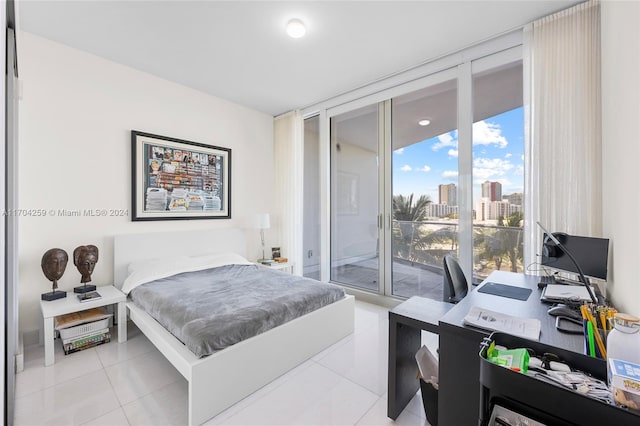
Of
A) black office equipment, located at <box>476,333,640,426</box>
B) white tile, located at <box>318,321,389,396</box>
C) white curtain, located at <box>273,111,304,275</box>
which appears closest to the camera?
black office equipment, located at <box>476,333,640,426</box>

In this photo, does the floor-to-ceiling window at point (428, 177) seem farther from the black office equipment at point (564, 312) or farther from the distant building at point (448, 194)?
the black office equipment at point (564, 312)

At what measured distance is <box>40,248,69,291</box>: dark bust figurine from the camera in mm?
2424

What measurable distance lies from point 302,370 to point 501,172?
2.50 metres

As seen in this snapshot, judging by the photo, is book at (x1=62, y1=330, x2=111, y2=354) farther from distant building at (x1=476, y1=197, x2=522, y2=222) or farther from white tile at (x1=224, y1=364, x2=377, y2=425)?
distant building at (x1=476, y1=197, x2=522, y2=222)

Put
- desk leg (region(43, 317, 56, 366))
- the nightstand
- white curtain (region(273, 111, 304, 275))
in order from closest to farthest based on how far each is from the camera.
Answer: desk leg (region(43, 317, 56, 366)) < the nightstand < white curtain (region(273, 111, 304, 275))

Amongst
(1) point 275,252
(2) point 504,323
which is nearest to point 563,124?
(2) point 504,323

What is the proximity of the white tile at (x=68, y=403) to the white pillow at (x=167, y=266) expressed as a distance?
0.86m

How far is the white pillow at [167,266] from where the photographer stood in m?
2.74

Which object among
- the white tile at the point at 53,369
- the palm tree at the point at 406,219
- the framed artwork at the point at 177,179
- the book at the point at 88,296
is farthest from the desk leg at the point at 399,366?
the framed artwork at the point at 177,179

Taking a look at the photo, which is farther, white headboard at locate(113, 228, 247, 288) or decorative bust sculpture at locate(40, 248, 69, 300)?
white headboard at locate(113, 228, 247, 288)

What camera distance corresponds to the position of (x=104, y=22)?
7.90 ft

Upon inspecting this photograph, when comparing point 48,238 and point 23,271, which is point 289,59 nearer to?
point 48,238

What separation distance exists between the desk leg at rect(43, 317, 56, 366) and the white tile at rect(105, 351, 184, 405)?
1.51 feet

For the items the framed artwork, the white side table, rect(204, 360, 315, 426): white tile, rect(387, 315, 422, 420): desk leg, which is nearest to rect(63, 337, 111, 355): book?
the white side table
